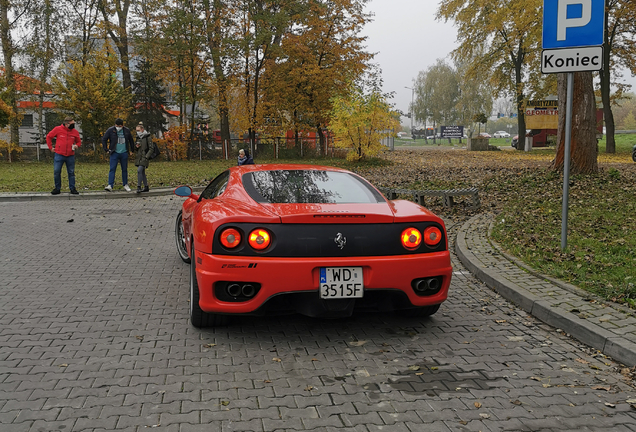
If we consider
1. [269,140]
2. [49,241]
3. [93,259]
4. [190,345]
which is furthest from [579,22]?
[269,140]

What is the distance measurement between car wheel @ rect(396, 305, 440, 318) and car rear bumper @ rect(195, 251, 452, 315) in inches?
17.1

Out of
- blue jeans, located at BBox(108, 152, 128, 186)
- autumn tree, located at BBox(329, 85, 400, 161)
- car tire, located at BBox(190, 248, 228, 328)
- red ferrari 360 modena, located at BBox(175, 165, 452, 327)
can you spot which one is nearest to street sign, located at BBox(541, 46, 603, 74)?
red ferrari 360 modena, located at BBox(175, 165, 452, 327)

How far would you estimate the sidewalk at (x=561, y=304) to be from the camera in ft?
13.9

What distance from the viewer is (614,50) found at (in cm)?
3450

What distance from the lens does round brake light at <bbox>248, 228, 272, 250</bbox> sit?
414 cm

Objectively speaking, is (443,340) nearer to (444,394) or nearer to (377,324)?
(377,324)

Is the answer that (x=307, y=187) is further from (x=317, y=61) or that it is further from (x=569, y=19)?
(x=317, y=61)

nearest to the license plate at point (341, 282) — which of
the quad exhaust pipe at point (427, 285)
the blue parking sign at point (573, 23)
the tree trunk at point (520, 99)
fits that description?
the quad exhaust pipe at point (427, 285)

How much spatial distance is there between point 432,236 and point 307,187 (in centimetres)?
119

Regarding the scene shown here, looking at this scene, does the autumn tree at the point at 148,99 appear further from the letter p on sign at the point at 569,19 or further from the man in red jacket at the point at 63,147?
the letter p on sign at the point at 569,19

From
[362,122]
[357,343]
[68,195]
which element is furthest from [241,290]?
[362,122]

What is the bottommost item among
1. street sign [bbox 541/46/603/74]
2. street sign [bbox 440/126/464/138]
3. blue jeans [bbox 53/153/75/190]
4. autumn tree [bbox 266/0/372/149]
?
blue jeans [bbox 53/153/75/190]

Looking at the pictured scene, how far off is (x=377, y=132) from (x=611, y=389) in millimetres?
22464

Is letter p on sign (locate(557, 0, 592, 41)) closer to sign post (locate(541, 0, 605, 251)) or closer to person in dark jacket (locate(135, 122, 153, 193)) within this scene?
sign post (locate(541, 0, 605, 251))
